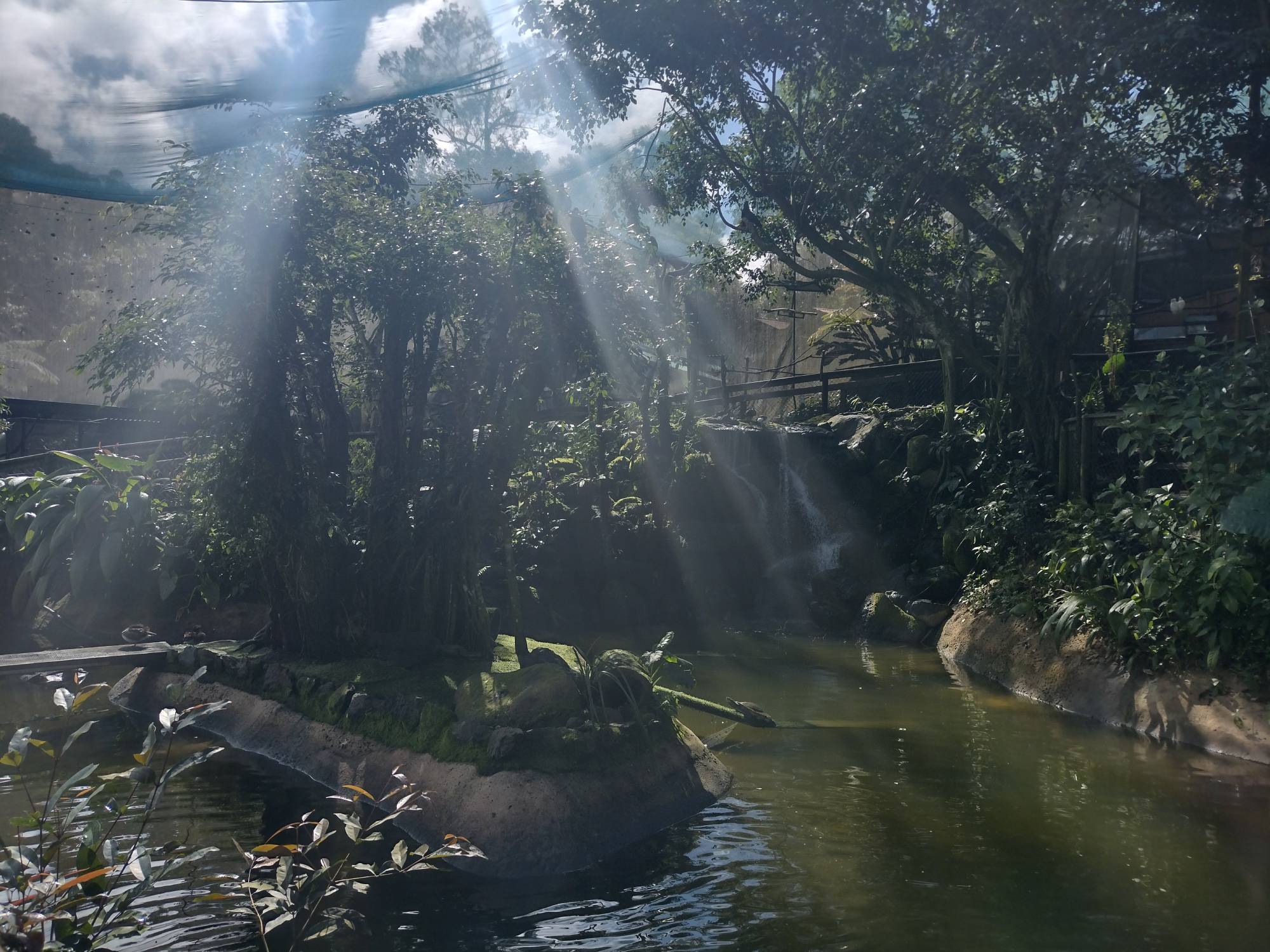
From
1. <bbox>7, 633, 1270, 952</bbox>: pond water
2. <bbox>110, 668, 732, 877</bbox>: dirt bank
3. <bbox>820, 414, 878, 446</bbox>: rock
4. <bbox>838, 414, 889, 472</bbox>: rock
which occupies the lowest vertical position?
<bbox>7, 633, 1270, 952</bbox>: pond water

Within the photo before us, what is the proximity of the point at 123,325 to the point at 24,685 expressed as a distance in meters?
5.79

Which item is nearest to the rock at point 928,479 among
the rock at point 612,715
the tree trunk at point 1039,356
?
the tree trunk at point 1039,356

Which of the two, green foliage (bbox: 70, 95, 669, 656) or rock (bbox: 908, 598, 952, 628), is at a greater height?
green foliage (bbox: 70, 95, 669, 656)

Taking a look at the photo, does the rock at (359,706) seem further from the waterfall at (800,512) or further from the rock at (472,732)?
the waterfall at (800,512)

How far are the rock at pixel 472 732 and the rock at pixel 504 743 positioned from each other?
0.46 ft

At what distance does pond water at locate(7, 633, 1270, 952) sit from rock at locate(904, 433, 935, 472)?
7767mm

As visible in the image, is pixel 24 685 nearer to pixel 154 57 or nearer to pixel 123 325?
pixel 123 325

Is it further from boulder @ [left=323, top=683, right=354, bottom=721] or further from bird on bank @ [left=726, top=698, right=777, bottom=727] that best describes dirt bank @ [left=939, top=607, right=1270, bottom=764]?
boulder @ [left=323, top=683, right=354, bottom=721]

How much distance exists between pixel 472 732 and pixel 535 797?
750 mm

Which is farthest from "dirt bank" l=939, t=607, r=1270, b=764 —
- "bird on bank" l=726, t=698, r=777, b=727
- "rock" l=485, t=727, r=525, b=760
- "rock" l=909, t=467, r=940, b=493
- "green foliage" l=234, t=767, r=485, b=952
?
"green foliage" l=234, t=767, r=485, b=952

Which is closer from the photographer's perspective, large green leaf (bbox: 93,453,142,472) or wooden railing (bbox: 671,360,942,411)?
large green leaf (bbox: 93,453,142,472)

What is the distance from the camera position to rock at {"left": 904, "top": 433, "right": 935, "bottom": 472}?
16766 mm

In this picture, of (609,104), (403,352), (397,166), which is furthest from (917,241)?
(403,352)

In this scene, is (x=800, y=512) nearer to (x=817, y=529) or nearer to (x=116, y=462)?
(x=817, y=529)
